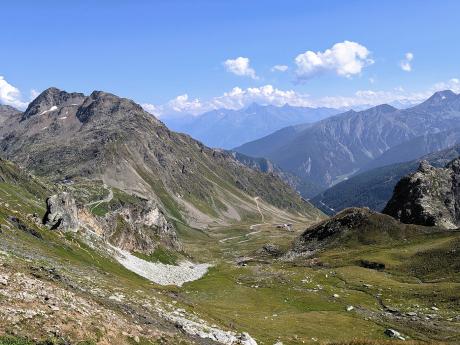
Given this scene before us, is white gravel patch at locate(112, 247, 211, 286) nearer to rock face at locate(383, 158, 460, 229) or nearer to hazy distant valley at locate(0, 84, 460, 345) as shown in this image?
hazy distant valley at locate(0, 84, 460, 345)

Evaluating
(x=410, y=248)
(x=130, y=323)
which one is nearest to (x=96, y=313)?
(x=130, y=323)

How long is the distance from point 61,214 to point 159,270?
31.9 metres

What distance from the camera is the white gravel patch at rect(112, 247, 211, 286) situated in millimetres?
111000

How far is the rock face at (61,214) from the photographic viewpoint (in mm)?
103688

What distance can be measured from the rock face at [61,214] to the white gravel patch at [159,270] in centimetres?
1319

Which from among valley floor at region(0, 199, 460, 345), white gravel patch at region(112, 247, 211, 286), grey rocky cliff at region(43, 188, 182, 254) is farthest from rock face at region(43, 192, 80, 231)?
white gravel patch at region(112, 247, 211, 286)

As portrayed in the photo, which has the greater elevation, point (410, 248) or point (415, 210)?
point (415, 210)

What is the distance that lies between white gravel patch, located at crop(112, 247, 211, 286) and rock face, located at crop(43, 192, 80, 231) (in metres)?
13.2

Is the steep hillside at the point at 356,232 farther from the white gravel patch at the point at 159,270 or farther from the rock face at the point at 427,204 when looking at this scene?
the white gravel patch at the point at 159,270

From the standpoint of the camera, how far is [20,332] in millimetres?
29156

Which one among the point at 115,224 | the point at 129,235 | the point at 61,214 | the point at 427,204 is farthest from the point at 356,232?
the point at 61,214

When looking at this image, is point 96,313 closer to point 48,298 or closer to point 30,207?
point 48,298

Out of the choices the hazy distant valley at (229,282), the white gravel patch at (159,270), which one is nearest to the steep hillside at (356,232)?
the hazy distant valley at (229,282)

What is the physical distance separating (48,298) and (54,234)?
63548mm
